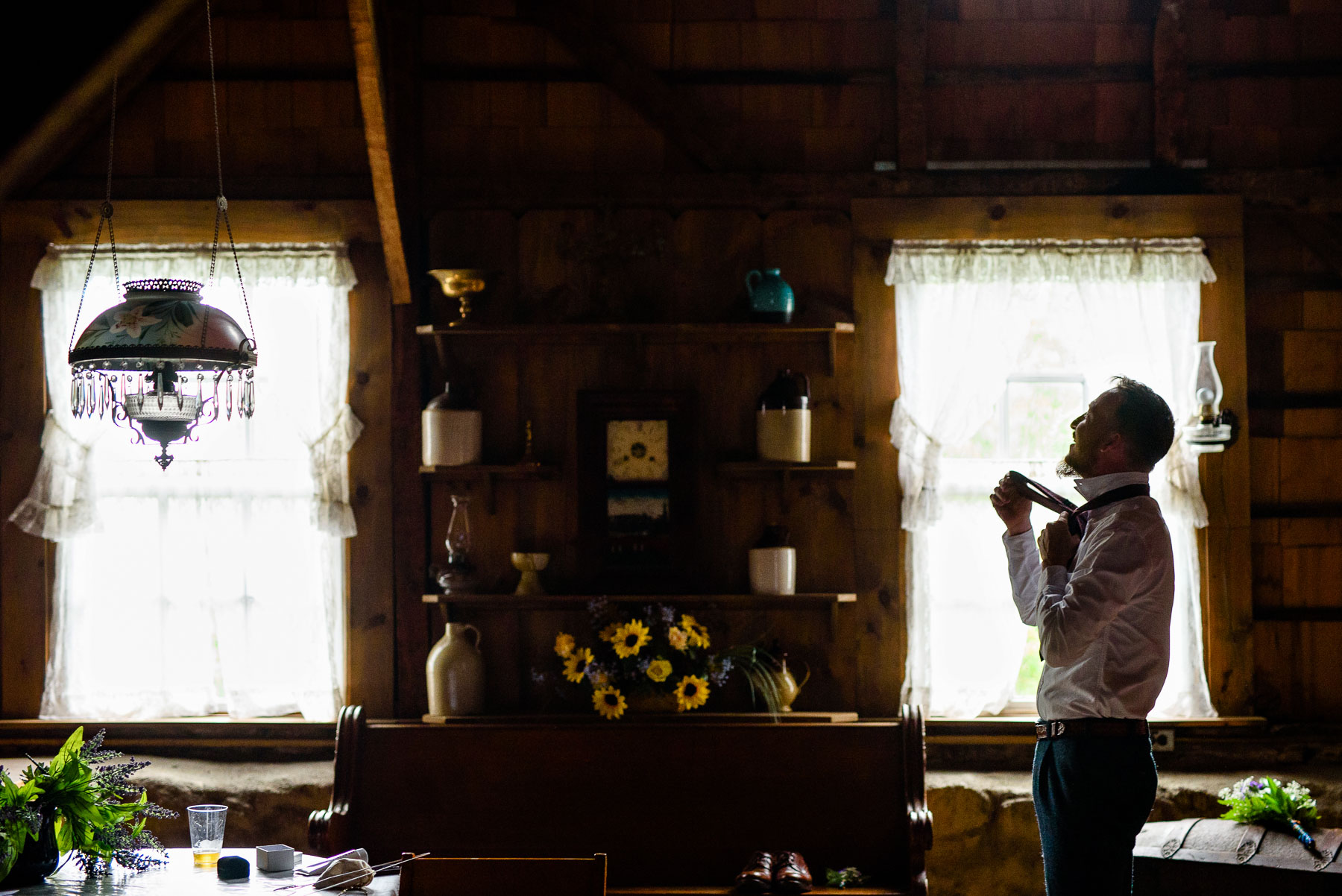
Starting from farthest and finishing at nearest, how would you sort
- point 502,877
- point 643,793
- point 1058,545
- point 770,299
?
point 770,299, point 643,793, point 1058,545, point 502,877

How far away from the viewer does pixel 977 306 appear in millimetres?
4137

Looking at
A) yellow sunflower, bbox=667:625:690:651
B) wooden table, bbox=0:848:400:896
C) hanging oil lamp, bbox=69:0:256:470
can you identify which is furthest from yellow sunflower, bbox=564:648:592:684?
hanging oil lamp, bbox=69:0:256:470

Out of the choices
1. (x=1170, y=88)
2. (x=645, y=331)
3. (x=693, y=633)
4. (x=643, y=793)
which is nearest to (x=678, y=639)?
(x=693, y=633)

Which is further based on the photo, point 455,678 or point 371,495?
point 371,495

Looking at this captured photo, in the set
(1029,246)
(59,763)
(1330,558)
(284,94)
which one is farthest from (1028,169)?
(59,763)

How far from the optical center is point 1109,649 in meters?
2.33

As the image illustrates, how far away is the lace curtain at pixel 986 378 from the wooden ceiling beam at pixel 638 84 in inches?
31.6

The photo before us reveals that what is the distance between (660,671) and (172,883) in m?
1.78

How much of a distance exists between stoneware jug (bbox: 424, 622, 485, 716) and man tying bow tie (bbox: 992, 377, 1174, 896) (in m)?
2.10

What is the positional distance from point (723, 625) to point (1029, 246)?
1806 millimetres

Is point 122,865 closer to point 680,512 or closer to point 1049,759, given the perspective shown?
point 1049,759

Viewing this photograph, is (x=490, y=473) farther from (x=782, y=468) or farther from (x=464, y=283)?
(x=782, y=468)

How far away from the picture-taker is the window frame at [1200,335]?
4.08 m

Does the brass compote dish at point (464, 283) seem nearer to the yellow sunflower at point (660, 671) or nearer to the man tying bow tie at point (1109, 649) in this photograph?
the yellow sunflower at point (660, 671)
